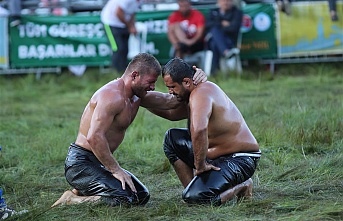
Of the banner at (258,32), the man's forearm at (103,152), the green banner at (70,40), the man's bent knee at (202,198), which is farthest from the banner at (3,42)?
the man's bent knee at (202,198)

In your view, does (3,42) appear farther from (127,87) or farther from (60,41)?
(127,87)

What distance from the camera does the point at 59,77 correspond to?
14328 millimetres

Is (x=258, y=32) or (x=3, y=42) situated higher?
(x=258, y=32)

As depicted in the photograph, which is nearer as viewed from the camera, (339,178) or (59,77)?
(339,178)

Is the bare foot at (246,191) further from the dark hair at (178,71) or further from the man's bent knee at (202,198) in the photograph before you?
the dark hair at (178,71)

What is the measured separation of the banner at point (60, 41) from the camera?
14.3 m

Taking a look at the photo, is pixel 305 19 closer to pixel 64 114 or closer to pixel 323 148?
pixel 64 114

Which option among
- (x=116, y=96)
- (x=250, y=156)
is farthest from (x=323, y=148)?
(x=116, y=96)

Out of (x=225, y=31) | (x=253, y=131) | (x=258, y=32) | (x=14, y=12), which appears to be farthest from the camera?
(x=14, y=12)

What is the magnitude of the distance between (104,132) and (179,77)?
687mm

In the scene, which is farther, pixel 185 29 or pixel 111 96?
pixel 185 29

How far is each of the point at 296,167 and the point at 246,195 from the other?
3.53ft

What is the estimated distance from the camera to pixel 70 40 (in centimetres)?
1438

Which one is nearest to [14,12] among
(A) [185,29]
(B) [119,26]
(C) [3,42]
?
(C) [3,42]
